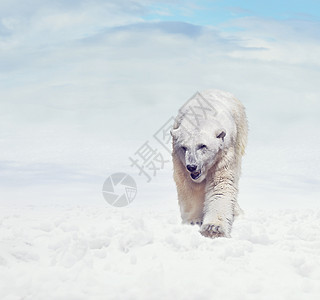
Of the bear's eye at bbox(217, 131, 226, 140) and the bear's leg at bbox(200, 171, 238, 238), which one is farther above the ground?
the bear's eye at bbox(217, 131, 226, 140)

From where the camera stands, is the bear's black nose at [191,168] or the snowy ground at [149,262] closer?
the snowy ground at [149,262]

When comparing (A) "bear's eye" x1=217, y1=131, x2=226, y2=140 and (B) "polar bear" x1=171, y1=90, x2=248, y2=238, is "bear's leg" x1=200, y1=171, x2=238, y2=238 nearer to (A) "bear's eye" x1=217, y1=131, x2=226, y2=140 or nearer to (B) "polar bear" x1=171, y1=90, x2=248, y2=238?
(B) "polar bear" x1=171, y1=90, x2=248, y2=238

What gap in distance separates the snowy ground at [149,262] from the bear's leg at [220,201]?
0.94 feet

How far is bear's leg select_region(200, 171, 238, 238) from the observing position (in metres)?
7.87

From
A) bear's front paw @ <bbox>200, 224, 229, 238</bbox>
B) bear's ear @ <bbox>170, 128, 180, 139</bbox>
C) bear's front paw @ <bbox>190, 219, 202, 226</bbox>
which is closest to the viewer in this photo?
bear's front paw @ <bbox>200, 224, 229, 238</bbox>

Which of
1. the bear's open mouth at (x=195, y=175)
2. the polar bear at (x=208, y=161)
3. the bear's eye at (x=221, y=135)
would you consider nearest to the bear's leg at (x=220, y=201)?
the polar bear at (x=208, y=161)

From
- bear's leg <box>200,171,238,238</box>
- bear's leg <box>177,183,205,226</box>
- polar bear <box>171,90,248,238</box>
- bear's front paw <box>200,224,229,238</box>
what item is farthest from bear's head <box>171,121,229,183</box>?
bear's front paw <box>200,224,229,238</box>

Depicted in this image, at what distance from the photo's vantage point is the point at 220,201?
27.1ft

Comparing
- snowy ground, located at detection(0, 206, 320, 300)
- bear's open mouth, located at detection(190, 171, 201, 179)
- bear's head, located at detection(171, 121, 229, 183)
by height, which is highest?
bear's head, located at detection(171, 121, 229, 183)

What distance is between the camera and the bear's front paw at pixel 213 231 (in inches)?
294

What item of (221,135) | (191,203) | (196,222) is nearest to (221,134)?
(221,135)

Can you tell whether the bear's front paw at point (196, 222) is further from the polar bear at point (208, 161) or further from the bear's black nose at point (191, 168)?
the bear's black nose at point (191, 168)

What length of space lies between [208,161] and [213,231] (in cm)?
112

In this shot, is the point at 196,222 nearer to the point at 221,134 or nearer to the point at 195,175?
the point at 195,175
